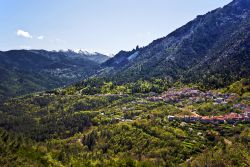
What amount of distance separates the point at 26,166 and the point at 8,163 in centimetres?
972

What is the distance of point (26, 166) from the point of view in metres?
199

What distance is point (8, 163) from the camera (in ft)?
651
